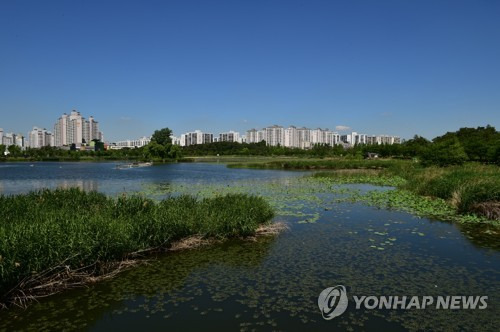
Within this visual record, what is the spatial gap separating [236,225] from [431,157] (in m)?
43.4

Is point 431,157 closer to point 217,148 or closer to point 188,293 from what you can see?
point 188,293

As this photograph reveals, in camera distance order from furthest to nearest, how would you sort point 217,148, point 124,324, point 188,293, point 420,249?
1. point 217,148
2. point 420,249
3. point 188,293
4. point 124,324

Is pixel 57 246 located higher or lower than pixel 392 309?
higher

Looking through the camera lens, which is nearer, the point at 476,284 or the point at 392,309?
the point at 392,309

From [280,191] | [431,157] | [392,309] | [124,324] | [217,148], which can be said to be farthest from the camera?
[217,148]

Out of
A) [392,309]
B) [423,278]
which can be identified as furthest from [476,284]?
[392,309]

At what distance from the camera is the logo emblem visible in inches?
284

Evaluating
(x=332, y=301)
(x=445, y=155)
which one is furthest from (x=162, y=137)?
(x=332, y=301)

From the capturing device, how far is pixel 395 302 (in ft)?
25.3

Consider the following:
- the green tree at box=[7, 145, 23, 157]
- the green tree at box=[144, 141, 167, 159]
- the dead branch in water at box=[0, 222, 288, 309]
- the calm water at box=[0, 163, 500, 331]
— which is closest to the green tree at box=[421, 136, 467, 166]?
the calm water at box=[0, 163, 500, 331]

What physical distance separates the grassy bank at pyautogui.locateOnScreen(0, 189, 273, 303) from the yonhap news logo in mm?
5335

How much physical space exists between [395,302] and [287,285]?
2.42 m

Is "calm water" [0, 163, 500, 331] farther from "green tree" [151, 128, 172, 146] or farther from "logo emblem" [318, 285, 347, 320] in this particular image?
"green tree" [151, 128, 172, 146]

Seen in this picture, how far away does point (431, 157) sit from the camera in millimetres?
48094
